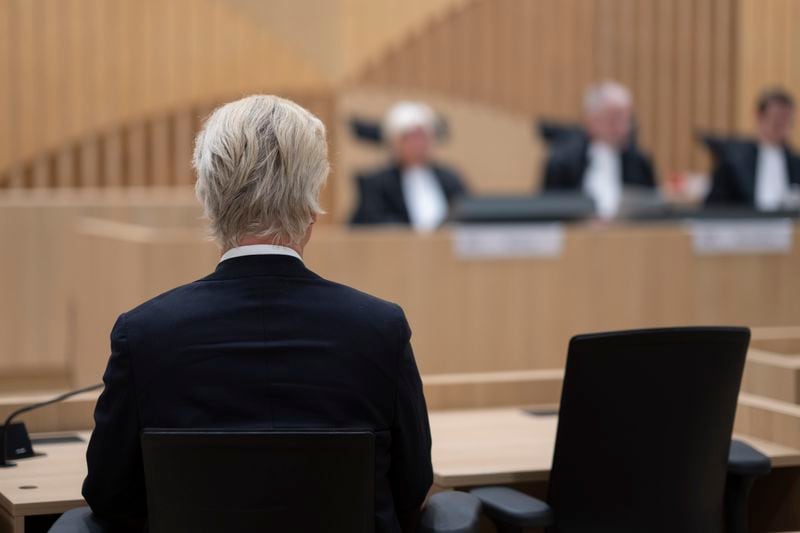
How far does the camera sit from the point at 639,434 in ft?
7.49

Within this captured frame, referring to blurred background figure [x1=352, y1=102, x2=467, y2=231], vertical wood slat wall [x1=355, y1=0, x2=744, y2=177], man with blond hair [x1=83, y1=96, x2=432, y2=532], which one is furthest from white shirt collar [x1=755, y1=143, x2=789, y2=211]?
man with blond hair [x1=83, y1=96, x2=432, y2=532]

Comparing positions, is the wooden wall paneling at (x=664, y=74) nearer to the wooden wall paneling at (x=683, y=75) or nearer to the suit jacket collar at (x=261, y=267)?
the wooden wall paneling at (x=683, y=75)

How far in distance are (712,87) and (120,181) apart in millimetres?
4276

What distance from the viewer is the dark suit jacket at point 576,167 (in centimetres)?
634

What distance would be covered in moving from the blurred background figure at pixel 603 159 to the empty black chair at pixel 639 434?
4.05m

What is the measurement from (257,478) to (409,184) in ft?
14.5

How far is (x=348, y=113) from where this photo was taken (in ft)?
26.0

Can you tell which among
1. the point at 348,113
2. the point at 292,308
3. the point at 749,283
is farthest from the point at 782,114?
the point at 292,308

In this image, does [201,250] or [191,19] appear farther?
[191,19]

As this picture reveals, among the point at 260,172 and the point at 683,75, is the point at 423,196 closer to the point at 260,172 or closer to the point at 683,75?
the point at 683,75

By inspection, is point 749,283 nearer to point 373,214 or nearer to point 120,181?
point 373,214

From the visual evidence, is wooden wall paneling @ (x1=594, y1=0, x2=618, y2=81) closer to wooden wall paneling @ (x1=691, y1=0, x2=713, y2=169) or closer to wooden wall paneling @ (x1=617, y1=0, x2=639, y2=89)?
wooden wall paneling @ (x1=617, y1=0, x2=639, y2=89)

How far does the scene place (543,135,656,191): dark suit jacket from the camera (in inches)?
250

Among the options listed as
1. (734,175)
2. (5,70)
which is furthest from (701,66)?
(5,70)
